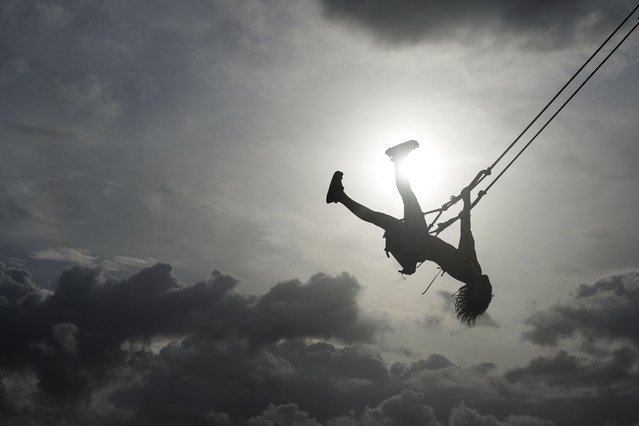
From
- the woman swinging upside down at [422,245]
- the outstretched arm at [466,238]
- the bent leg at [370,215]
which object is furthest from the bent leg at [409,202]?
the outstretched arm at [466,238]

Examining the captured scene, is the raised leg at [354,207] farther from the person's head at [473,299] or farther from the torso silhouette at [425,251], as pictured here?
the person's head at [473,299]

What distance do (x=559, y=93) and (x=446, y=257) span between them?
4119mm

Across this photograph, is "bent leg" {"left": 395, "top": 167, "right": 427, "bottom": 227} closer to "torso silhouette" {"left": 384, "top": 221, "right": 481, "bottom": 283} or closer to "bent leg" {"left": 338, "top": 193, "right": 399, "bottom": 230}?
"torso silhouette" {"left": 384, "top": 221, "right": 481, "bottom": 283}

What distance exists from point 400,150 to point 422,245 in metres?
2.24

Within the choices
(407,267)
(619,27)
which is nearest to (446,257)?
(407,267)

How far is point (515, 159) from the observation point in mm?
13664

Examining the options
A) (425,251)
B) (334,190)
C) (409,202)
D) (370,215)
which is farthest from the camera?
(334,190)

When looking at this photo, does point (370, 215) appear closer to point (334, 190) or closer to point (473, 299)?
point (334, 190)

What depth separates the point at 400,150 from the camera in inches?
536

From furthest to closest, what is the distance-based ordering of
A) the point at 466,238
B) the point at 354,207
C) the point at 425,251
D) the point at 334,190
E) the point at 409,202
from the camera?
the point at 334,190, the point at 354,207, the point at 409,202, the point at 425,251, the point at 466,238

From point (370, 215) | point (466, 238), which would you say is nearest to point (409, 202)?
point (370, 215)

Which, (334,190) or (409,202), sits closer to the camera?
(409,202)

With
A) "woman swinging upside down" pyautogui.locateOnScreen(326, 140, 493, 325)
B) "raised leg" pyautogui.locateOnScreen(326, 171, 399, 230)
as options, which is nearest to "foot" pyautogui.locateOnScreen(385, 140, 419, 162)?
"woman swinging upside down" pyautogui.locateOnScreen(326, 140, 493, 325)

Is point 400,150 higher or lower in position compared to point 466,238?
higher
